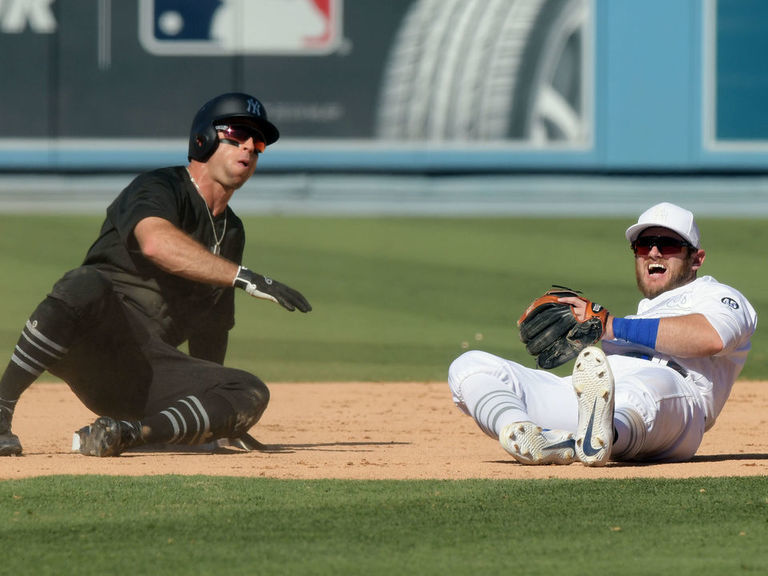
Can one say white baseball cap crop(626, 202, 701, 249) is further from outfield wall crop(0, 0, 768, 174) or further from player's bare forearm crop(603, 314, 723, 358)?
outfield wall crop(0, 0, 768, 174)

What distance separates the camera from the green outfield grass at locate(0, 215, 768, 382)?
33.7 feet

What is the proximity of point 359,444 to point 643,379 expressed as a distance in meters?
1.57

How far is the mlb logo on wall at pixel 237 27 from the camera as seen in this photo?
15.2m

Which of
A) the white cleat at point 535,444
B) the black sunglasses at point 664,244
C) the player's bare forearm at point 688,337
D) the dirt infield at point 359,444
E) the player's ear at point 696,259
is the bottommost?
the dirt infield at point 359,444

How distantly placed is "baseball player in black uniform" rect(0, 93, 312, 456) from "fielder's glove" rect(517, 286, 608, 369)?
832 millimetres

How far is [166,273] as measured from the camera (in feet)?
19.3

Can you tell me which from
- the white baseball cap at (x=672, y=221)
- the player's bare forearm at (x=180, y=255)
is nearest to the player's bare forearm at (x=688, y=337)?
the white baseball cap at (x=672, y=221)

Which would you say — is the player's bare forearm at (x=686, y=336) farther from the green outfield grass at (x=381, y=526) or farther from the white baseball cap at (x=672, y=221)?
the green outfield grass at (x=381, y=526)

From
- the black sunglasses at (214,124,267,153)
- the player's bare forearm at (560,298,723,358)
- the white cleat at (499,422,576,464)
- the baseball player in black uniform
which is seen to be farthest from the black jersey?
the player's bare forearm at (560,298,723,358)

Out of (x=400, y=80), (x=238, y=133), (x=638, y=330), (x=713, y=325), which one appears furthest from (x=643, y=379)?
(x=400, y=80)

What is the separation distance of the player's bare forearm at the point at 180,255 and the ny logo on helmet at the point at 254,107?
64 centimetres

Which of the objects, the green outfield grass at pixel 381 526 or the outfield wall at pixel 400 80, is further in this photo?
the outfield wall at pixel 400 80

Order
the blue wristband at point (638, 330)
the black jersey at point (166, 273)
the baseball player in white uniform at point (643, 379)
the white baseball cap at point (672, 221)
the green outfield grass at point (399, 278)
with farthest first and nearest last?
the green outfield grass at point (399, 278) < the black jersey at point (166, 273) < the white baseball cap at point (672, 221) < the blue wristband at point (638, 330) < the baseball player in white uniform at point (643, 379)

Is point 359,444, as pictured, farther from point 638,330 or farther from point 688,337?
point 688,337
